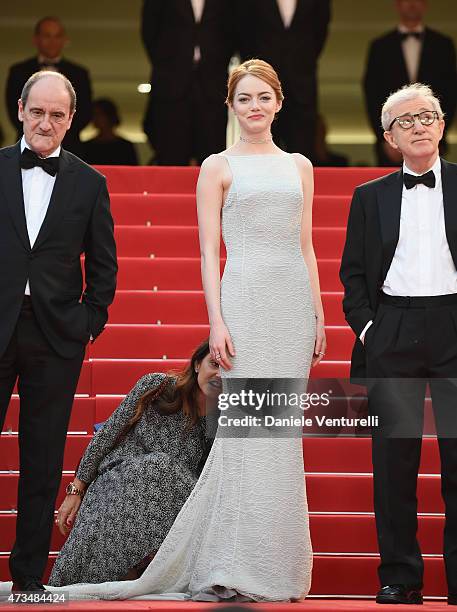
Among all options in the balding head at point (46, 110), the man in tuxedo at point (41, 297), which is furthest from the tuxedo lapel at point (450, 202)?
the balding head at point (46, 110)

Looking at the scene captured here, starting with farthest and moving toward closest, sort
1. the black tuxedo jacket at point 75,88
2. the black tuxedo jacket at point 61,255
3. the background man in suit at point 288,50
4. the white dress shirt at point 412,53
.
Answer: the white dress shirt at point 412,53 → the black tuxedo jacket at point 75,88 → the background man in suit at point 288,50 → the black tuxedo jacket at point 61,255

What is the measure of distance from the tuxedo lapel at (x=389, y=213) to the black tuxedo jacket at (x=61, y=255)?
1.01 metres

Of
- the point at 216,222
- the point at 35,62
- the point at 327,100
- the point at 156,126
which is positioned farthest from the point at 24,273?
the point at 327,100

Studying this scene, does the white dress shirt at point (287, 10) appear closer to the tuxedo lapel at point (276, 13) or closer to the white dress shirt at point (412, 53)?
the tuxedo lapel at point (276, 13)

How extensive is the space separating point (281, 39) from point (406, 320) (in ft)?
14.1

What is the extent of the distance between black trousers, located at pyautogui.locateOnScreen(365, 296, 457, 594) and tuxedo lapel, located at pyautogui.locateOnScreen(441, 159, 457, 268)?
0.22 meters

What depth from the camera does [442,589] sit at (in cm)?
593

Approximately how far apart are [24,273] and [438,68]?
5.62 metres

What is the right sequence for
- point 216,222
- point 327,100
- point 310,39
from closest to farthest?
point 216,222 → point 310,39 → point 327,100

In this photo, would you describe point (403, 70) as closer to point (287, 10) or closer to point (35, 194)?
point (287, 10)

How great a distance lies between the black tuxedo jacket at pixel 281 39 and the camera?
9.11m

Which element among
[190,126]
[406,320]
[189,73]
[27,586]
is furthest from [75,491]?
[189,73]

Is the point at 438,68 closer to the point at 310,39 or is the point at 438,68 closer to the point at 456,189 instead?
the point at 310,39

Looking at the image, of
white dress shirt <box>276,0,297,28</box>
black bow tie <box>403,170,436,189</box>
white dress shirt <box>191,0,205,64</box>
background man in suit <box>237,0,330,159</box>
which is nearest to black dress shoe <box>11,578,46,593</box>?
black bow tie <box>403,170,436,189</box>
